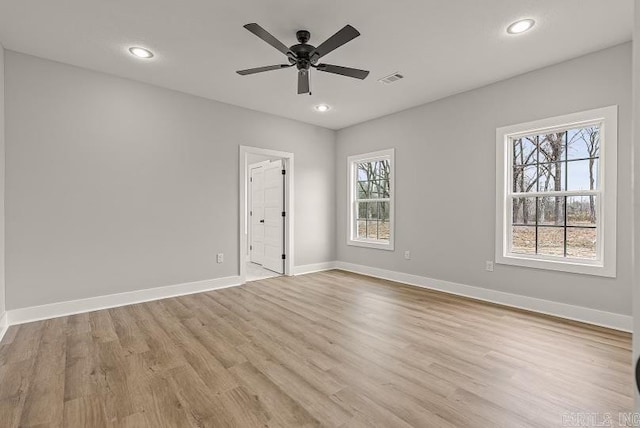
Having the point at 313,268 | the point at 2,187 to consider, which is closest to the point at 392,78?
the point at 313,268

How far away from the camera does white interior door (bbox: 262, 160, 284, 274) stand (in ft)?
18.1

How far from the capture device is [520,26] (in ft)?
8.57

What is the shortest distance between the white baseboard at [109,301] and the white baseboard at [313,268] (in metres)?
1.27

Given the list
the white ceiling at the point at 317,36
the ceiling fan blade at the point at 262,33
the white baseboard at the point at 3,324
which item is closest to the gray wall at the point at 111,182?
the white baseboard at the point at 3,324

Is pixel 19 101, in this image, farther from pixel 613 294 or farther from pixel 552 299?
pixel 613 294

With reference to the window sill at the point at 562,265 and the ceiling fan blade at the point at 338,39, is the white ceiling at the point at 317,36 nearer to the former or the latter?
the ceiling fan blade at the point at 338,39

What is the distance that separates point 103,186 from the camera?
140 inches

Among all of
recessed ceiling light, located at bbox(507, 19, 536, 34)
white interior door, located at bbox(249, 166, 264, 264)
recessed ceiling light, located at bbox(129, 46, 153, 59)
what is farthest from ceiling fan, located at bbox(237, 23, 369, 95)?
white interior door, located at bbox(249, 166, 264, 264)

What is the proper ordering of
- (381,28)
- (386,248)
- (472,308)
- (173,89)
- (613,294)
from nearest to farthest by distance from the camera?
(381,28) < (613,294) < (472,308) < (173,89) < (386,248)

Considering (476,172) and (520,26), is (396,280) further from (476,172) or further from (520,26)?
(520,26)

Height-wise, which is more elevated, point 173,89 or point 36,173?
point 173,89

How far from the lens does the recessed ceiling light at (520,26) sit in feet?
8.34

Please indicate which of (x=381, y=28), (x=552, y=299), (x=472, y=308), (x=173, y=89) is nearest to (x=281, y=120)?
(x=173, y=89)

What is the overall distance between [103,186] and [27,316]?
5.06 feet
